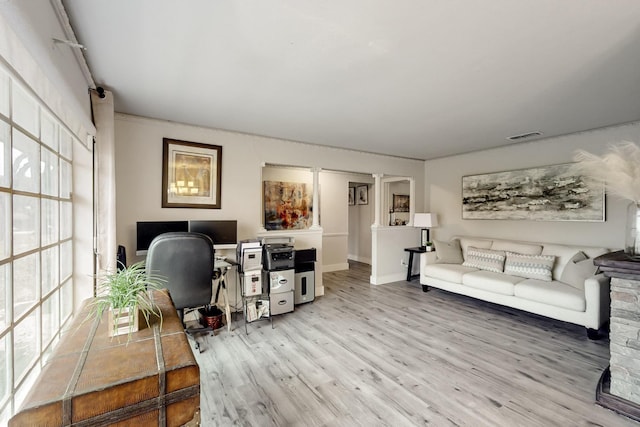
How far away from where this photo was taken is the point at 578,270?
3246mm

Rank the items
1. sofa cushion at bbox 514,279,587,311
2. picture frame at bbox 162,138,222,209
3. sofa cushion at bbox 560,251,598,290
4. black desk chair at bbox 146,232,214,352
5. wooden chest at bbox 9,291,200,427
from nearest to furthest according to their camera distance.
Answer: wooden chest at bbox 9,291,200,427
black desk chair at bbox 146,232,214,352
sofa cushion at bbox 514,279,587,311
sofa cushion at bbox 560,251,598,290
picture frame at bbox 162,138,222,209

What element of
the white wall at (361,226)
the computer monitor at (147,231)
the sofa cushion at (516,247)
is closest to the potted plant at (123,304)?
the computer monitor at (147,231)

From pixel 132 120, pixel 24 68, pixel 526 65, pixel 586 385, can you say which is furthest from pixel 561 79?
pixel 132 120

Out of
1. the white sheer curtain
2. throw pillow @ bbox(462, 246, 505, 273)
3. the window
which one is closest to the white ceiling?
the white sheer curtain

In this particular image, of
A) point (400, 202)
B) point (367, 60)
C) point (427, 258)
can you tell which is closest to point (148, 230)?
point (367, 60)

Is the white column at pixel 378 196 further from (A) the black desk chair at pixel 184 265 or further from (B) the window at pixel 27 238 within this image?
(B) the window at pixel 27 238

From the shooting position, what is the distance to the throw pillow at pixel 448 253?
4.57 metres

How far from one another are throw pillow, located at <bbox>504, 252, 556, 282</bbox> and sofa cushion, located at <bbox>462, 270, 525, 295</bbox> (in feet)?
0.32

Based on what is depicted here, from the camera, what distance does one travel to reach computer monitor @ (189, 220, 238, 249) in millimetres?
3191

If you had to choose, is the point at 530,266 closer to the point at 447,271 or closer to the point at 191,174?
the point at 447,271

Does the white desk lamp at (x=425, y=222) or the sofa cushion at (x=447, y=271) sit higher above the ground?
the white desk lamp at (x=425, y=222)

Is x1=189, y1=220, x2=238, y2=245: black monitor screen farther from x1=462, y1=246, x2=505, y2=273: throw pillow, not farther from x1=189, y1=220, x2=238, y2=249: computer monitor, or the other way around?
x1=462, y1=246, x2=505, y2=273: throw pillow

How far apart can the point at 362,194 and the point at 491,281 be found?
13.3ft

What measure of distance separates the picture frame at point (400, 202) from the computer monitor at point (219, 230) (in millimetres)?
4559
